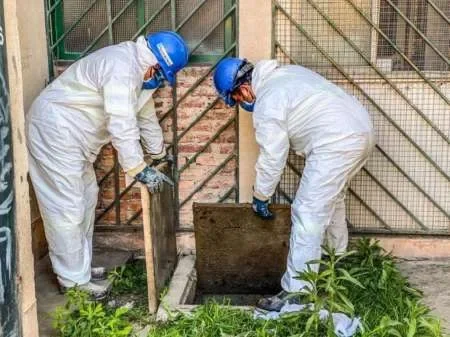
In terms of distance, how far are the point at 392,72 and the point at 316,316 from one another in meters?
2.23

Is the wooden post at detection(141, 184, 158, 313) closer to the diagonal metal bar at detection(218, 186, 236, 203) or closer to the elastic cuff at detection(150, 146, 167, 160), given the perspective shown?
the elastic cuff at detection(150, 146, 167, 160)

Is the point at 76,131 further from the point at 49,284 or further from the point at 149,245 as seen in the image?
Answer: the point at 49,284

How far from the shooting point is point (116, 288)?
4.77m

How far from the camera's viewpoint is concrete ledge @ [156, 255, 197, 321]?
13.8ft

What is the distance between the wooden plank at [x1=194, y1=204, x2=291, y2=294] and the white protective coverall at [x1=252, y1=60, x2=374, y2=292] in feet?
1.19

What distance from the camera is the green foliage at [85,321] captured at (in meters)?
3.84

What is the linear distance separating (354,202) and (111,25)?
2414 mm

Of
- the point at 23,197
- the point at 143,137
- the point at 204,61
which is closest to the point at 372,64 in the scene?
the point at 204,61

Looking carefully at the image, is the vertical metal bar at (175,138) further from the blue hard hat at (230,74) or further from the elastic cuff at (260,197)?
the elastic cuff at (260,197)

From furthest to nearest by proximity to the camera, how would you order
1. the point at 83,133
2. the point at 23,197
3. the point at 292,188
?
1. the point at 292,188
2. the point at 83,133
3. the point at 23,197

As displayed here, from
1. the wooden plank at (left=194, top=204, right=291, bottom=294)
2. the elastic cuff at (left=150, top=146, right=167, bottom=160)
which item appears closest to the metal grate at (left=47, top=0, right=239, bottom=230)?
the elastic cuff at (left=150, top=146, right=167, bottom=160)

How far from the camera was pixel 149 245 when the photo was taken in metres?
4.14

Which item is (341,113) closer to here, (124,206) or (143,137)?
(143,137)

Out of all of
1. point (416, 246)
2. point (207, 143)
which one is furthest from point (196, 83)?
point (416, 246)
